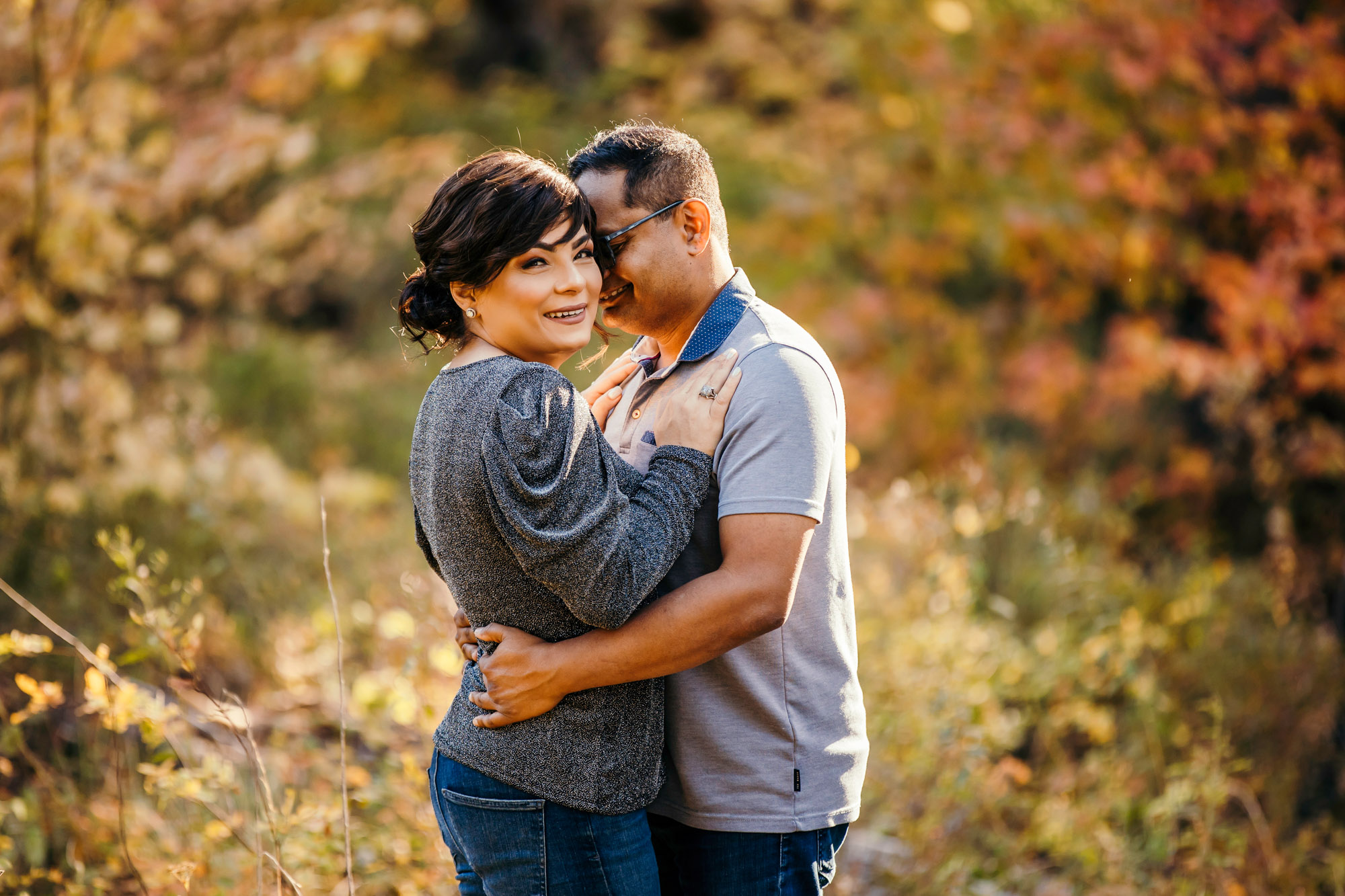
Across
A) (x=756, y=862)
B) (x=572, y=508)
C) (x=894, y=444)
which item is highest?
(x=572, y=508)

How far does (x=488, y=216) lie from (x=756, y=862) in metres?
1.23

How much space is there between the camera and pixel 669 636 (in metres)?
1.72

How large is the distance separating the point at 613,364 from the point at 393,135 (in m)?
9.79

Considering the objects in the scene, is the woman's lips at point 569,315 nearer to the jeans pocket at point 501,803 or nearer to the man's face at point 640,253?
the man's face at point 640,253

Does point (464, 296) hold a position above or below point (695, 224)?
below

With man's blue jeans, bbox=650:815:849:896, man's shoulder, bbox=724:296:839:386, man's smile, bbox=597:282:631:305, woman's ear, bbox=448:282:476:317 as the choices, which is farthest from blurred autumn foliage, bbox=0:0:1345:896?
man's shoulder, bbox=724:296:839:386

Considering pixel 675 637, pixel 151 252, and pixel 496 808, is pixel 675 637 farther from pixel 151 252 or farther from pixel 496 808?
pixel 151 252

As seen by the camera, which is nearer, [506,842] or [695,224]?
[506,842]

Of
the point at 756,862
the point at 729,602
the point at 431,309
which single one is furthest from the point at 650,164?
the point at 756,862

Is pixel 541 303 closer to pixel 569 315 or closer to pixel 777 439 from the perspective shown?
pixel 569 315

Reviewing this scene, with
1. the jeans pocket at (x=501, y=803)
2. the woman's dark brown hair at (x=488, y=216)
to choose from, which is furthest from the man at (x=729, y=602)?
the woman's dark brown hair at (x=488, y=216)

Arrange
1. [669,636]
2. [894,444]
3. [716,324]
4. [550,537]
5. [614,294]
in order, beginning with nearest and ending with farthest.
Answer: [550,537] < [669,636] < [716,324] < [614,294] < [894,444]

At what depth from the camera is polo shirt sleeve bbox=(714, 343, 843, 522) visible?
1.76m

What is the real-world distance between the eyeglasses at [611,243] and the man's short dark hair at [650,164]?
0.01 metres
